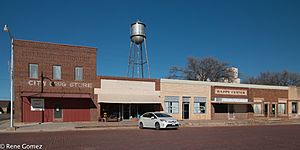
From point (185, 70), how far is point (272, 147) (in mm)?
57729

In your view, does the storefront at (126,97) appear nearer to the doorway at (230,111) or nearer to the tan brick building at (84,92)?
the tan brick building at (84,92)

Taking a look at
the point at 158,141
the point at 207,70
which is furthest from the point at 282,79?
the point at 158,141

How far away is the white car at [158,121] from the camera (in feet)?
80.2

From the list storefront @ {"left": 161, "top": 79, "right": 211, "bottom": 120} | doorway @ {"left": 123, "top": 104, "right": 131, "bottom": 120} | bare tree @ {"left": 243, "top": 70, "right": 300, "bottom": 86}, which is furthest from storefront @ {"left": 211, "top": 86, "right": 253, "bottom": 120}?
bare tree @ {"left": 243, "top": 70, "right": 300, "bottom": 86}

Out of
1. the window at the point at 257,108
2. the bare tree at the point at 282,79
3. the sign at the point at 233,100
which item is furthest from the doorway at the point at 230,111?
the bare tree at the point at 282,79

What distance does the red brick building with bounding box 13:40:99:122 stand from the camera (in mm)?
30734

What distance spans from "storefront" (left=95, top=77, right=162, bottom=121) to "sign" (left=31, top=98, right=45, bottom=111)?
18.5 ft

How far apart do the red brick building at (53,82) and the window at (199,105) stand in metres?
13.3

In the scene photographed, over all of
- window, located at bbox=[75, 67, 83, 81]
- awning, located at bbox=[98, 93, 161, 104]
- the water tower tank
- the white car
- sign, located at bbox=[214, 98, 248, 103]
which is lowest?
the white car

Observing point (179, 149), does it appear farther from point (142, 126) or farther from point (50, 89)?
point (50, 89)

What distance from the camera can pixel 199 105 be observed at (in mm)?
40531

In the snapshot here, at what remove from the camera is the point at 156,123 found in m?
24.9

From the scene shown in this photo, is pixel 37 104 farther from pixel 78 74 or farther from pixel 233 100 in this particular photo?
pixel 233 100

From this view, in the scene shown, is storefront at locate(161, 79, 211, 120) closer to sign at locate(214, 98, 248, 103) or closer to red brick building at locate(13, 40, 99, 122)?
sign at locate(214, 98, 248, 103)
